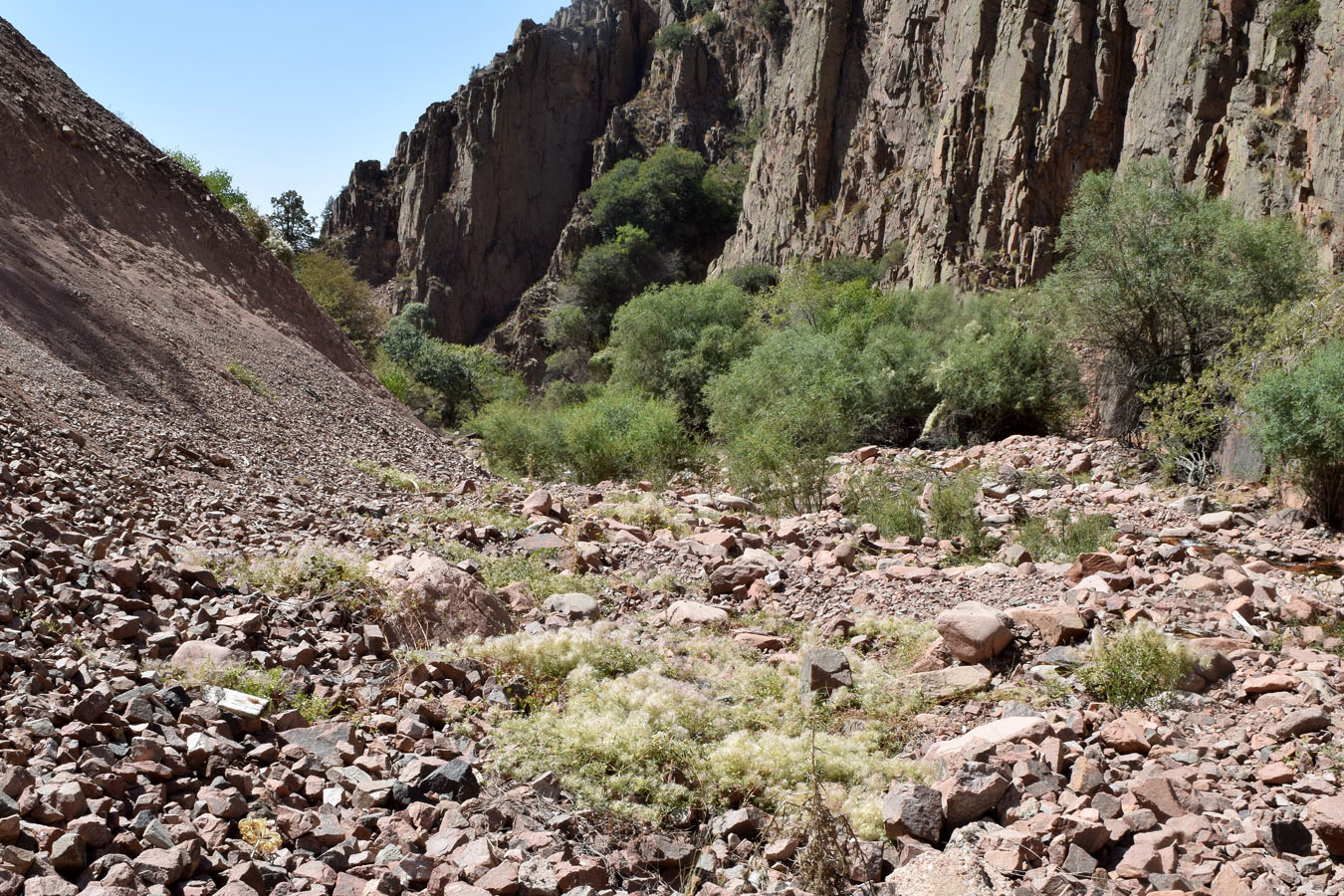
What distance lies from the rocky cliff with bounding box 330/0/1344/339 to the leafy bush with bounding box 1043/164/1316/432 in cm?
178

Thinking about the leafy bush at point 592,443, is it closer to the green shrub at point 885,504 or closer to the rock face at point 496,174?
the green shrub at point 885,504

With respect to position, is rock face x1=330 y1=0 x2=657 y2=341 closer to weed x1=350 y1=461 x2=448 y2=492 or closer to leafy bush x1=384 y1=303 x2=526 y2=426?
leafy bush x1=384 y1=303 x2=526 y2=426

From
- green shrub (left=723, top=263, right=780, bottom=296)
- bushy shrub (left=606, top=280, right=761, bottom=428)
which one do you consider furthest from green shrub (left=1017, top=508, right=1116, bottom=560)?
green shrub (left=723, top=263, right=780, bottom=296)

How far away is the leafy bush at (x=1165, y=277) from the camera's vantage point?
42.6ft

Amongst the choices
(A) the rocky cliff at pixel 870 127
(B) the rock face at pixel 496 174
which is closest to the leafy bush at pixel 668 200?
(A) the rocky cliff at pixel 870 127

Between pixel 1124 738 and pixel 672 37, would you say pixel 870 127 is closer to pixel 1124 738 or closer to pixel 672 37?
pixel 672 37

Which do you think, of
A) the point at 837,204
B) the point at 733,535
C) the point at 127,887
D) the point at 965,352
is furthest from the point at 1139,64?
the point at 127,887

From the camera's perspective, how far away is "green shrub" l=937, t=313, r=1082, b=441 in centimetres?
1595

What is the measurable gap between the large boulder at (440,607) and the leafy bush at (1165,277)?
38.0 ft

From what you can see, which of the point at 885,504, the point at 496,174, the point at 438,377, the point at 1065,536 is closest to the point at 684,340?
the point at 438,377

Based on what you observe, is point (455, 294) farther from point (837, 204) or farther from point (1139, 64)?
point (1139, 64)

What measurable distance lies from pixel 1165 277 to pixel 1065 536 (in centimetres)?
712

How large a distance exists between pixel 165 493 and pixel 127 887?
14.4 feet

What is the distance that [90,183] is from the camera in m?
11.7
